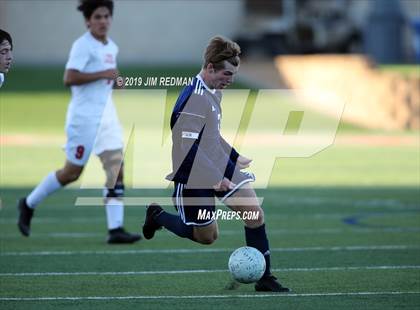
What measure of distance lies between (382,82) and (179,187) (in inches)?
687

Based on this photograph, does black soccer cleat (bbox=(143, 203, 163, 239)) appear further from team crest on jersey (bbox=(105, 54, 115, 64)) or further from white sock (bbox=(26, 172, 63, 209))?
team crest on jersey (bbox=(105, 54, 115, 64))

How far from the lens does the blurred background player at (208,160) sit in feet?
27.7

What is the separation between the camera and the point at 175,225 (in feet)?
29.5

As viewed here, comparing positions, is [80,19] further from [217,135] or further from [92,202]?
[217,135]

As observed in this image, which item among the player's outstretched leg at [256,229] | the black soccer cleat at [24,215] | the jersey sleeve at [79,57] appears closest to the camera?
the player's outstretched leg at [256,229]

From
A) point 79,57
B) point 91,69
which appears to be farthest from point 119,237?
point 79,57

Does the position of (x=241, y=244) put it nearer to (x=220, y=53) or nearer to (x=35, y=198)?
(x=35, y=198)

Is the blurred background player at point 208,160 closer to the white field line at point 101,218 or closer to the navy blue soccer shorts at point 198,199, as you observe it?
the navy blue soccer shorts at point 198,199

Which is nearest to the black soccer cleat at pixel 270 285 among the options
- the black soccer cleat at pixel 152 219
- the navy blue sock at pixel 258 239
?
the navy blue sock at pixel 258 239

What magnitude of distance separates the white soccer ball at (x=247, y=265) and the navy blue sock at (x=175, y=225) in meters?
0.61

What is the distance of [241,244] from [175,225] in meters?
2.41

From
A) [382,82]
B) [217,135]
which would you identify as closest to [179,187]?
[217,135]

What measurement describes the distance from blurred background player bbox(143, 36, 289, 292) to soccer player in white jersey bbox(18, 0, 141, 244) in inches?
112

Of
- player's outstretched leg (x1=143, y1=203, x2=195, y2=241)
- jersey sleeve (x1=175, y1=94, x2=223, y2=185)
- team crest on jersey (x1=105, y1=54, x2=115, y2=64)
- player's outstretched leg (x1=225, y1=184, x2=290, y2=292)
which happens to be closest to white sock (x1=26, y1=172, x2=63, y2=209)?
team crest on jersey (x1=105, y1=54, x2=115, y2=64)
